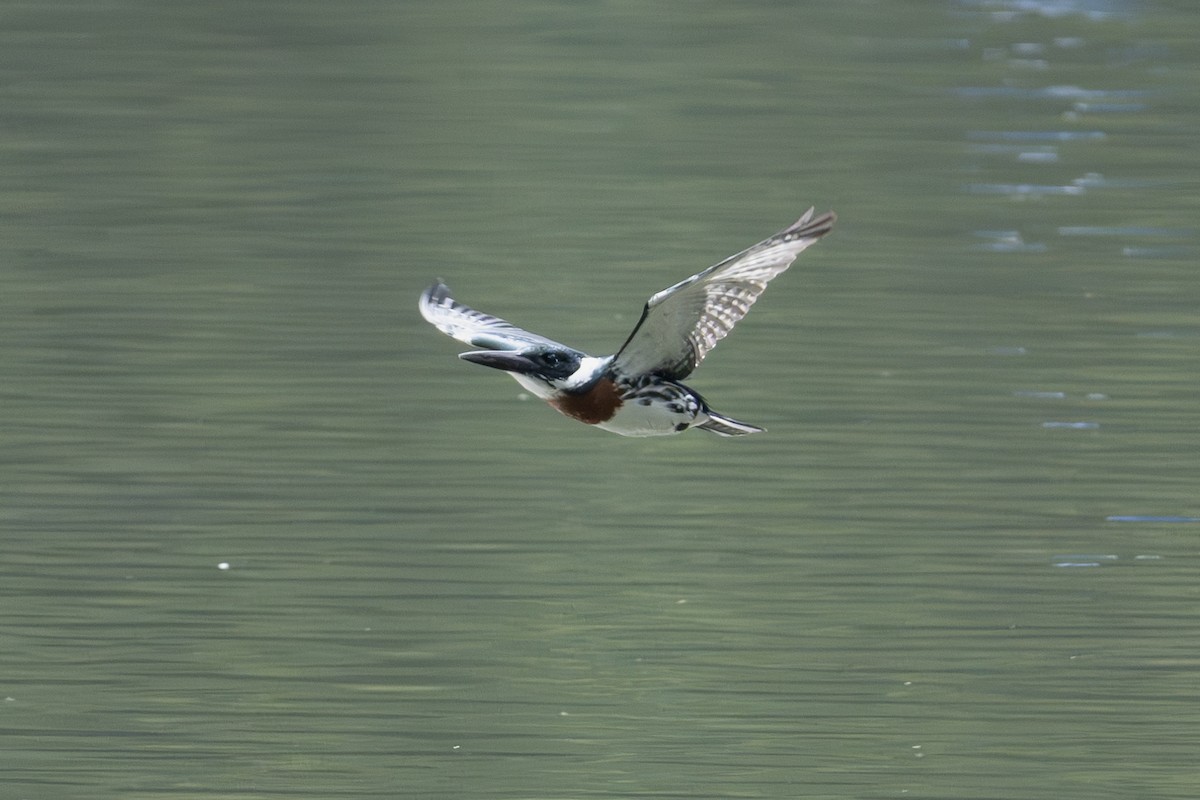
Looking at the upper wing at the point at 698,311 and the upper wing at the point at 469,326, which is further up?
the upper wing at the point at 698,311

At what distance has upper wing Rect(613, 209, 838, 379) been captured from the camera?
452cm

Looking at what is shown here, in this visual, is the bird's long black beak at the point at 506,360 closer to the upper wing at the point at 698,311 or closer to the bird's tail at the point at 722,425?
the upper wing at the point at 698,311

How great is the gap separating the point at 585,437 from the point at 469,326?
213cm

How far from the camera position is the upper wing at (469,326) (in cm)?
530

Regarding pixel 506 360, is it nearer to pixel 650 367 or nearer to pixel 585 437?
pixel 650 367

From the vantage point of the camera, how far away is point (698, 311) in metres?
4.80

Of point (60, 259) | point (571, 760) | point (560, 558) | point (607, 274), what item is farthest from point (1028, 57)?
point (571, 760)

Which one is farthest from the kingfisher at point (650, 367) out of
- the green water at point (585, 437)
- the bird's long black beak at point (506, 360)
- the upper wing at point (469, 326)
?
the green water at point (585, 437)

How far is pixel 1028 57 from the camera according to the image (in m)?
12.5

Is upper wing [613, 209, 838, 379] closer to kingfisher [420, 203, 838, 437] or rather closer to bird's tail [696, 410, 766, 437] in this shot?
kingfisher [420, 203, 838, 437]

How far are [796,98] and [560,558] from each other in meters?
5.47

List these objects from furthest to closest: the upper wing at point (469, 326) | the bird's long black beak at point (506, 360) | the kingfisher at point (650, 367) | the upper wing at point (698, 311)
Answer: the upper wing at point (469, 326) < the bird's long black beak at point (506, 360) < the kingfisher at point (650, 367) < the upper wing at point (698, 311)

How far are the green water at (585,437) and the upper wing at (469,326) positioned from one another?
0.99 metres

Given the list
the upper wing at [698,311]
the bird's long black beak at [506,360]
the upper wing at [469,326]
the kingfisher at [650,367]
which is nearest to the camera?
the upper wing at [698,311]
